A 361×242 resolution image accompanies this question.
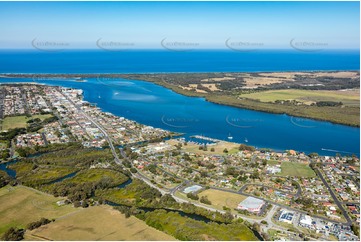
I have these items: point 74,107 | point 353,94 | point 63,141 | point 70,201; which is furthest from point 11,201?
point 353,94

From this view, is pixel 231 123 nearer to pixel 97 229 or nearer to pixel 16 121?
pixel 97 229

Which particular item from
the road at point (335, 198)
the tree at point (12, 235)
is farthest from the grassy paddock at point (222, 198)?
the tree at point (12, 235)

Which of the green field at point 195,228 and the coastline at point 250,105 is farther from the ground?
the coastline at point 250,105

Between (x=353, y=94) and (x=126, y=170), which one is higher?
(x=353, y=94)

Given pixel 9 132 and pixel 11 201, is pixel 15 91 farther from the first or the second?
pixel 11 201

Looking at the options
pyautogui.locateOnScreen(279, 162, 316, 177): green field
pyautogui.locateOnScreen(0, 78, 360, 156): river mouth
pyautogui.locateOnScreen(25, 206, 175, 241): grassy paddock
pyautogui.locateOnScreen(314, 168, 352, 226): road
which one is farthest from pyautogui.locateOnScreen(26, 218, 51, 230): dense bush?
pyautogui.locateOnScreen(0, 78, 360, 156): river mouth

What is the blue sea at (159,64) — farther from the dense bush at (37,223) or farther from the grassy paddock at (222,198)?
the dense bush at (37,223)
